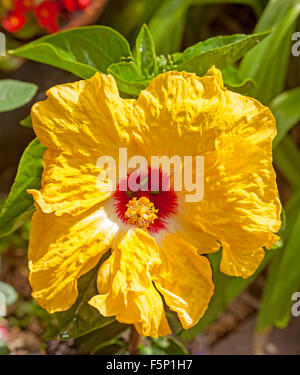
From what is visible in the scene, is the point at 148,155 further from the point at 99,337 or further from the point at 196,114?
the point at 99,337

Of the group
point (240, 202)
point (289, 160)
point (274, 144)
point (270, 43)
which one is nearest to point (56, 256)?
point (240, 202)

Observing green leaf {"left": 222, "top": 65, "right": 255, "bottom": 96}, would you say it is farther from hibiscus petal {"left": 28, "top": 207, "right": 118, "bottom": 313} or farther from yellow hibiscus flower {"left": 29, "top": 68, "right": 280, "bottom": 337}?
hibiscus petal {"left": 28, "top": 207, "right": 118, "bottom": 313}

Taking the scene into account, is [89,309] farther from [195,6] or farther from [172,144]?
[195,6]

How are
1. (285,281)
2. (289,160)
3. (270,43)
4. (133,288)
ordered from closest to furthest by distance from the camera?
(133,288), (270,43), (285,281), (289,160)

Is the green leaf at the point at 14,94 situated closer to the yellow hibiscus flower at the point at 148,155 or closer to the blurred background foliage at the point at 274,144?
the blurred background foliage at the point at 274,144

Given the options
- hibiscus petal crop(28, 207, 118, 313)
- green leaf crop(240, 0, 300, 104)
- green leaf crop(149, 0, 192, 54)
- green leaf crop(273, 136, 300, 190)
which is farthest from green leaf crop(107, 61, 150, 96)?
green leaf crop(273, 136, 300, 190)
